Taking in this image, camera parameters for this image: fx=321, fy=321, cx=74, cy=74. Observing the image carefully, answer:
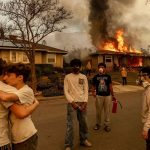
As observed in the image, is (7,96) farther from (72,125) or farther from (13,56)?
(13,56)

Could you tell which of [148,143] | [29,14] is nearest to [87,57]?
[29,14]

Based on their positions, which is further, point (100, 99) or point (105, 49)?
point (105, 49)

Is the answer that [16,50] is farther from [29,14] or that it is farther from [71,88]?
[71,88]

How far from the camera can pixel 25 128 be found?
11.1ft

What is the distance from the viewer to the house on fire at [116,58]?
5134 centimetres

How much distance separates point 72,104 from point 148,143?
6.87 ft

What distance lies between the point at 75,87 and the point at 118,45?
Answer: 55528 mm

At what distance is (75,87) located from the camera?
6.50m

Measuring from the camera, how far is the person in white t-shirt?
3.32 metres

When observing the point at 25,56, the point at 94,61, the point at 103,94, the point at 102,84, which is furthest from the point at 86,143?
the point at 94,61

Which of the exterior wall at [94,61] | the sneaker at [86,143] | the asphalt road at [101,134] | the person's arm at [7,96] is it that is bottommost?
the asphalt road at [101,134]

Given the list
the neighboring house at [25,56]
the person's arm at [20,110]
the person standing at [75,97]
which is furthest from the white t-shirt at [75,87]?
the neighboring house at [25,56]

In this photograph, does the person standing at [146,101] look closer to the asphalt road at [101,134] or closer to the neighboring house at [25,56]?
the asphalt road at [101,134]

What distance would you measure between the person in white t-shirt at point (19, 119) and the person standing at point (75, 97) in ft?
9.51
